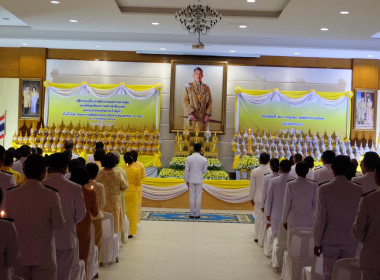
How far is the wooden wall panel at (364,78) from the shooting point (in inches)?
615

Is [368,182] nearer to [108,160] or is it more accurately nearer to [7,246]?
[108,160]

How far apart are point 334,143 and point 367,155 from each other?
9.98 meters

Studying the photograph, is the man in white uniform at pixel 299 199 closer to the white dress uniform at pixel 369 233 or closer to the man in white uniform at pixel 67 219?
the white dress uniform at pixel 369 233

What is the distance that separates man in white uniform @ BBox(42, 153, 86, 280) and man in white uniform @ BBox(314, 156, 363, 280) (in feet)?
6.94

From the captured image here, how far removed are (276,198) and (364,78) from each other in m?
10.3

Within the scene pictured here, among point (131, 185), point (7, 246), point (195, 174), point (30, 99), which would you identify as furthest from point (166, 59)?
point (7, 246)

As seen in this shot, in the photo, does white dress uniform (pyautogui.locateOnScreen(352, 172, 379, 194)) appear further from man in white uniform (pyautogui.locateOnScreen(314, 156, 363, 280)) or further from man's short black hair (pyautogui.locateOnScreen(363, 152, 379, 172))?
man in white uniform (pyautogui.locateOnScreen(314, 156, 363, 280))

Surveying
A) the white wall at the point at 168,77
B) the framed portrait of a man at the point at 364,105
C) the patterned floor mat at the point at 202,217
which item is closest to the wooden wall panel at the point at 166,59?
the white wall at the point at 168,77

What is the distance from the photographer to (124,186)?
6820mm

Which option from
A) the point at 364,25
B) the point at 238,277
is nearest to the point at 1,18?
the point at 364,25

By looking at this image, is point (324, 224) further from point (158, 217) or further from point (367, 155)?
point (158, 217)

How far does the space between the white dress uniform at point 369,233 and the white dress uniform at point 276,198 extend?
3.06m

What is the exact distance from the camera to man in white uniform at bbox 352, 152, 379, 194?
5.44 m

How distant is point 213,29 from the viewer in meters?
12.6
